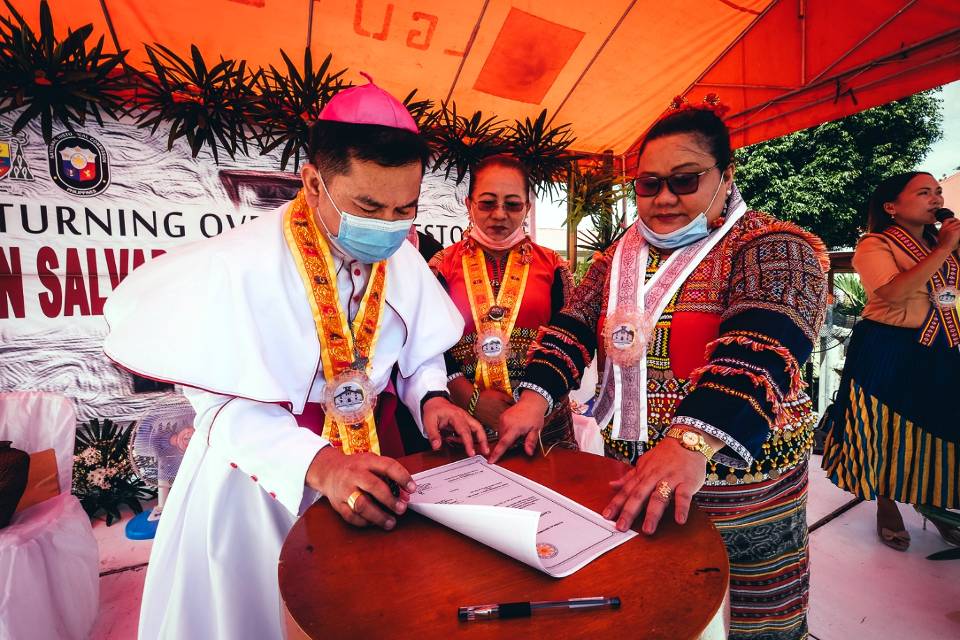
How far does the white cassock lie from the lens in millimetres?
1290

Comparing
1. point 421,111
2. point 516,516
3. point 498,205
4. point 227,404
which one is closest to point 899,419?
point 498,205

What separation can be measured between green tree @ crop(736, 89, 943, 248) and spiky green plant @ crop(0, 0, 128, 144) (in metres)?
20.8

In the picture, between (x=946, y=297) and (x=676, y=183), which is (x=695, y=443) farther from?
(x=946, y=297)

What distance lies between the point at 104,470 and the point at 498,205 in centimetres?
380

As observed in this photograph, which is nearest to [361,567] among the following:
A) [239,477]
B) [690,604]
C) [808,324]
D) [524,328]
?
[690,604]

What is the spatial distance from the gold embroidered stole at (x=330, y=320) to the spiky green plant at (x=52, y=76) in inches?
114

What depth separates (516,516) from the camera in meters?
0.82

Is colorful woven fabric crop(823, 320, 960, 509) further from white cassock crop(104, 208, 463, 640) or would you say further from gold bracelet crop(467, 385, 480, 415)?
white cassock crop(104, 208, 463, 640)

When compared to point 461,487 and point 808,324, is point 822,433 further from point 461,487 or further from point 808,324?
point 461,487

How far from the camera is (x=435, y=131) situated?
4.58m

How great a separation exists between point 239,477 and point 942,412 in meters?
3.93

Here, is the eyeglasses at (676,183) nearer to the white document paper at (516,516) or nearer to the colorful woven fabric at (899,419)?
the white document paper at (516,516)

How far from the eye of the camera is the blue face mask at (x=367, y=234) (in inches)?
58.6

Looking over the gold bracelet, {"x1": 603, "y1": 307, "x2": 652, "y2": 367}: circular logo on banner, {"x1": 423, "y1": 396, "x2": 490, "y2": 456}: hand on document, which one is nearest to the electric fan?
the gold bracelet
